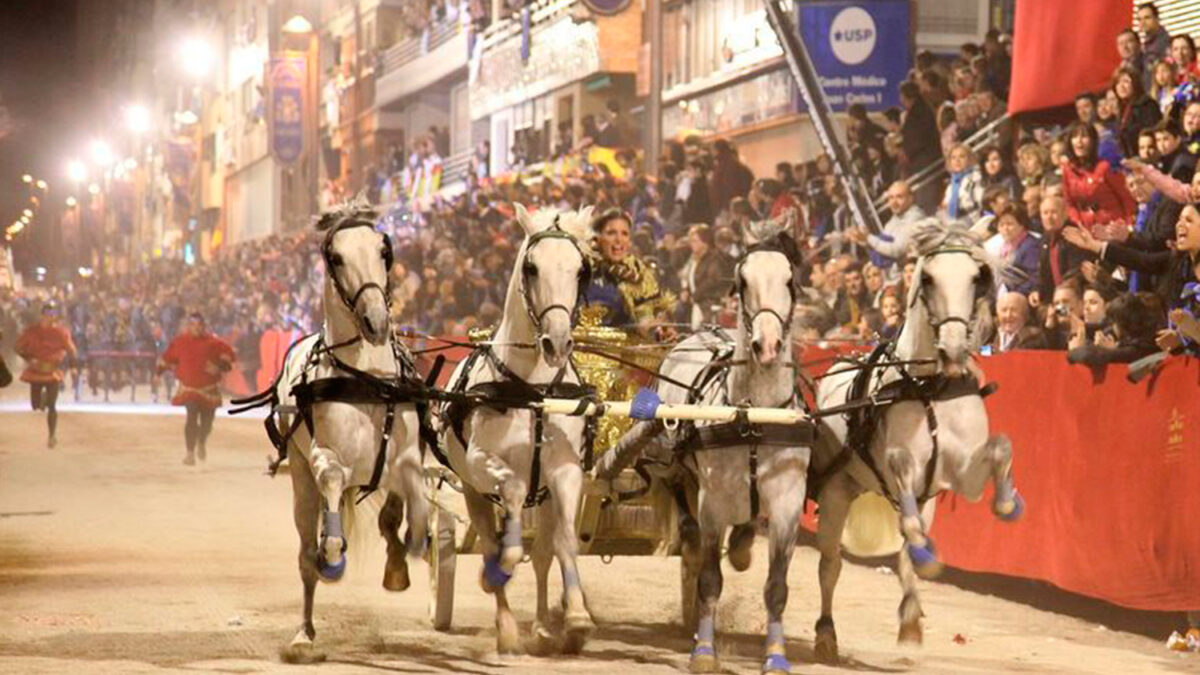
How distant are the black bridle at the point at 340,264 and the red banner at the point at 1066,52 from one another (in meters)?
9.04

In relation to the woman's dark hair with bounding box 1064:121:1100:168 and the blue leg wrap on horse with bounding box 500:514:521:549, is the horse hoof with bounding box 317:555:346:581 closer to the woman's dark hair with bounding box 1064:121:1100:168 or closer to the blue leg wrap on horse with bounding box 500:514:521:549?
the blue leg wrap on horse with bounding box 500:514:521:549

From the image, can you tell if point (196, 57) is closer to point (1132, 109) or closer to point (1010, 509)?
point (1132, 109)

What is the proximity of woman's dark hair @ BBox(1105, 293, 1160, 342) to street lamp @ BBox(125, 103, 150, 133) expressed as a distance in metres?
106

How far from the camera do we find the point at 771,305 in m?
9.83

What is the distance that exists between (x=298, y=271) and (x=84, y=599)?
3822cm

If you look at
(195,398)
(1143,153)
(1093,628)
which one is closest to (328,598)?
(1093,628)

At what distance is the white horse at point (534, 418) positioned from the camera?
10.3 metres

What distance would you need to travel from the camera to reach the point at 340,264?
10.4 metres

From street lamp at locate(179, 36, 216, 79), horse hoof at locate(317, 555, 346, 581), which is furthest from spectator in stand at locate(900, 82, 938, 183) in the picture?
street lamp at locate(179, 36, 216, 79)

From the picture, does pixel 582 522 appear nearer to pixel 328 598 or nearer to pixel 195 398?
pixel 328 598

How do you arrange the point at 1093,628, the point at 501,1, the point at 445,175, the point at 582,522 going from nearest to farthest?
1. the point at 582,522
2. the point at 1093,628
3. the point at 501,1
4. the point at 445,175

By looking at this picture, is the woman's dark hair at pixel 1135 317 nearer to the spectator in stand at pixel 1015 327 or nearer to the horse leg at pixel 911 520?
the spectator in stand at pixel 1015 327

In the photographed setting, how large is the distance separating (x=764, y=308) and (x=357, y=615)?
4.31 meters

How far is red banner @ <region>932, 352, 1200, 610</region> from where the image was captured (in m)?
11.6
